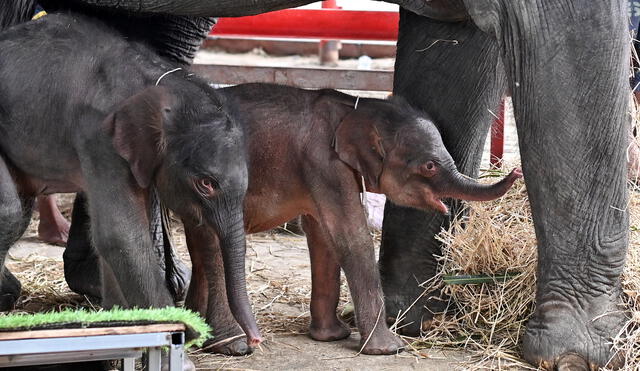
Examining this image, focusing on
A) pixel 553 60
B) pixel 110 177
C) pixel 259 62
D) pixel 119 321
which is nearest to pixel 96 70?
pixel 110 177

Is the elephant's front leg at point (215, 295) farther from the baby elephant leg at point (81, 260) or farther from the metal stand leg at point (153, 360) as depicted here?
the metal stand leg at point (153, 360)

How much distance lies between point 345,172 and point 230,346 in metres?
0.67

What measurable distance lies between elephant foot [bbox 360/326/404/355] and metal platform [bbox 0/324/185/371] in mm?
1057

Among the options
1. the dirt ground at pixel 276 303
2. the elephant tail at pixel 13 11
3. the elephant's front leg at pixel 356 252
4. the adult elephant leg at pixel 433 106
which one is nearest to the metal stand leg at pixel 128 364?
the dirt ground at pixel 276 303

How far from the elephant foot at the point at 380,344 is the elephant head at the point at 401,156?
428 millimetres

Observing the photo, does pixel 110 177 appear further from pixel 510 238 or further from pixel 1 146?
pixel 510 238

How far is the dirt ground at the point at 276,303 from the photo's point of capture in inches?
153

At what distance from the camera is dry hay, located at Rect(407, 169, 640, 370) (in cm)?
407

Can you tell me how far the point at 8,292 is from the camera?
453cm

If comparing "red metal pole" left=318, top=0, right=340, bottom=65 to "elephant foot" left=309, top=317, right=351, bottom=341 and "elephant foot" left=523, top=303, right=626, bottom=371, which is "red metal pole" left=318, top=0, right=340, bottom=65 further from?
"elephant foot" left=523, top=303, right=626, bottom=371

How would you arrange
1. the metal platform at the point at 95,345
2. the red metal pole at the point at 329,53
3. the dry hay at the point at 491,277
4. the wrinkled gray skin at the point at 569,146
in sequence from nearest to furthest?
the metal platform at the point at 95,345
the wrinkled gray skin at the point at 569,146
the dry hay at the point at 491,277
the red metal pole at the point at 329,53

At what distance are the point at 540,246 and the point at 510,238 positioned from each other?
1.65 ft

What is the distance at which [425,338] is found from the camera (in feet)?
13.6

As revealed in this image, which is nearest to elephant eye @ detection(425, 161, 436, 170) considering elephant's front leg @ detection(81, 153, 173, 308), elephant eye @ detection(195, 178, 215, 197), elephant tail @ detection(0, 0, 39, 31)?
elephant eye @ detection(195, 178, 215, 197)
